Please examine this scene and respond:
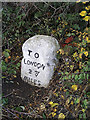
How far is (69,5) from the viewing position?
3.14 m

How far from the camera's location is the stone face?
2369 millimetres

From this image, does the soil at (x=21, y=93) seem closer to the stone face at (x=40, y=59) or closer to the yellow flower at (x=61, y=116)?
the stone face at (x=40, y=59)

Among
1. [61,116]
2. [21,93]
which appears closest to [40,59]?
[21,93]

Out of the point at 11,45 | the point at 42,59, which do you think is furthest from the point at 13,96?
the point at 11,45

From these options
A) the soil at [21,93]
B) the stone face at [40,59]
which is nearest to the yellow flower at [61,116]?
the soil at [21,93]

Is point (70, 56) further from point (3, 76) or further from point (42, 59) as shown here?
point (3, 76)

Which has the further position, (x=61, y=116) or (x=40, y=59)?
(x=40, y=59)

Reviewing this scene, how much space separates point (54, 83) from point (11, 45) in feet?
5.29

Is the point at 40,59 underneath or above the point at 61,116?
above

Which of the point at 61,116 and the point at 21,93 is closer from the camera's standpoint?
the point at 61,116

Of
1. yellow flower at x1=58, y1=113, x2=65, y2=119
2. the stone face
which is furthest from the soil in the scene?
yellow flower at x1=58, y1=113, x2=65, y2=119

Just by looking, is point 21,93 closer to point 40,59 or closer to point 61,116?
point 40,59

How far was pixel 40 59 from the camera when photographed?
7.83 feet

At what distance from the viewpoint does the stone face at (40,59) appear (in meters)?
2.37
